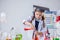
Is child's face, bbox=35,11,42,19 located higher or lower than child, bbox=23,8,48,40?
higher

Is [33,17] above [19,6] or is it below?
below

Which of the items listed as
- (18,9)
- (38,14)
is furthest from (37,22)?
(18,9)

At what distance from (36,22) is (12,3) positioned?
36 cm

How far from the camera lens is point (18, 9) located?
1292mm

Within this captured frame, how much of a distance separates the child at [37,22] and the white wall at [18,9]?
6cm

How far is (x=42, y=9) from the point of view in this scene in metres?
1.28

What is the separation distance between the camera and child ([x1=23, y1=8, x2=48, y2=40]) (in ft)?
4.15

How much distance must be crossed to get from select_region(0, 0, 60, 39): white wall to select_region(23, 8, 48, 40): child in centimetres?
6

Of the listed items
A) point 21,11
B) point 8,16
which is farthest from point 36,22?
point 8,16

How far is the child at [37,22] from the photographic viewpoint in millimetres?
1265

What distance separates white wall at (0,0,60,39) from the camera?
1.27 m

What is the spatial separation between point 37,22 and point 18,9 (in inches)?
10.6

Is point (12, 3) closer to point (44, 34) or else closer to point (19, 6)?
point (19, 6)

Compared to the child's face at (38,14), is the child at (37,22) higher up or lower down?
lower down
